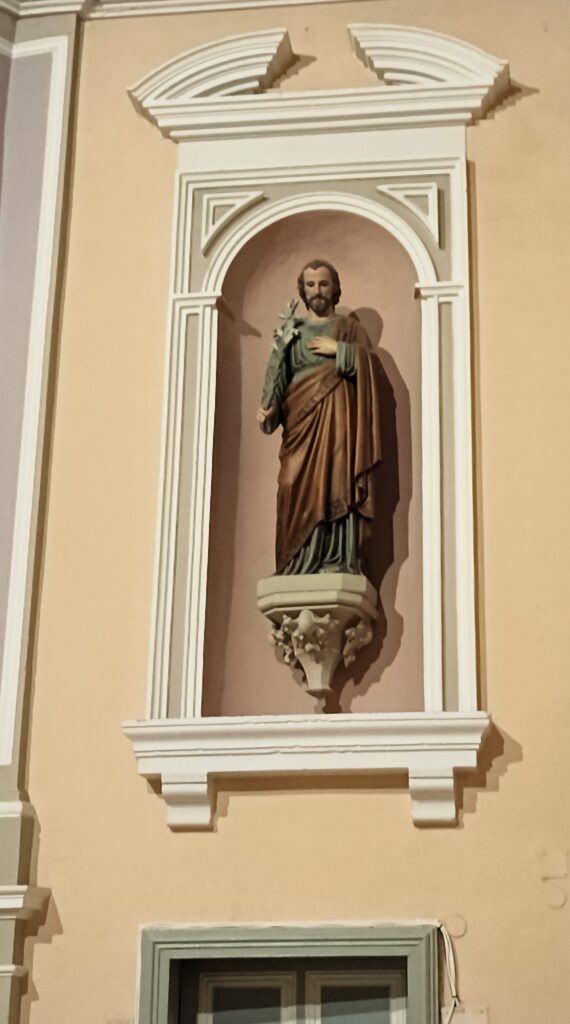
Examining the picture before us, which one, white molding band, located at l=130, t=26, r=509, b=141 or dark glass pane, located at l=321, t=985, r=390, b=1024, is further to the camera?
white molding band, located at l=130, t=26, r=509, b=141

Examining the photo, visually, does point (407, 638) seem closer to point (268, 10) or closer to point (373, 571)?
point (373, 571)

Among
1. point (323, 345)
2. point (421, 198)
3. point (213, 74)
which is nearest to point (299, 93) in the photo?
point (213, 74)

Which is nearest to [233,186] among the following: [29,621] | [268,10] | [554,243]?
[268,10]

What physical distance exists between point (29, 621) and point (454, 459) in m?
1.48

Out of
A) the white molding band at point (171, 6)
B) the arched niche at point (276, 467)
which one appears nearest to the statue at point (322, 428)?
the arched niche at point (276, 467)

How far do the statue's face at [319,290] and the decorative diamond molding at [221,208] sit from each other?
0.38 meters

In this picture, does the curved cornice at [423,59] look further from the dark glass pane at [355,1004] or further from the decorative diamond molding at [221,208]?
the dark glass pane at [355,1004]

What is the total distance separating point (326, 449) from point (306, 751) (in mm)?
1001

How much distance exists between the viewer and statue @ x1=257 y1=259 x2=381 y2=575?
541 cm

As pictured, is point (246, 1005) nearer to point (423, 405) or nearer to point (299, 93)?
point (423, 405)

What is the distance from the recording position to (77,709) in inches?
213

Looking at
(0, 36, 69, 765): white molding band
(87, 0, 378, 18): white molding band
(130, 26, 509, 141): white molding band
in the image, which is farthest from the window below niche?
(87, 0, 378, 18): white molding band

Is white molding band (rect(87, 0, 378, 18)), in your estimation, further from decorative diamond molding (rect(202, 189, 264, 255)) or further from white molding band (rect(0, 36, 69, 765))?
decorative diamond molding (rect(202, 189, 264, 255))

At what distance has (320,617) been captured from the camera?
529cm
